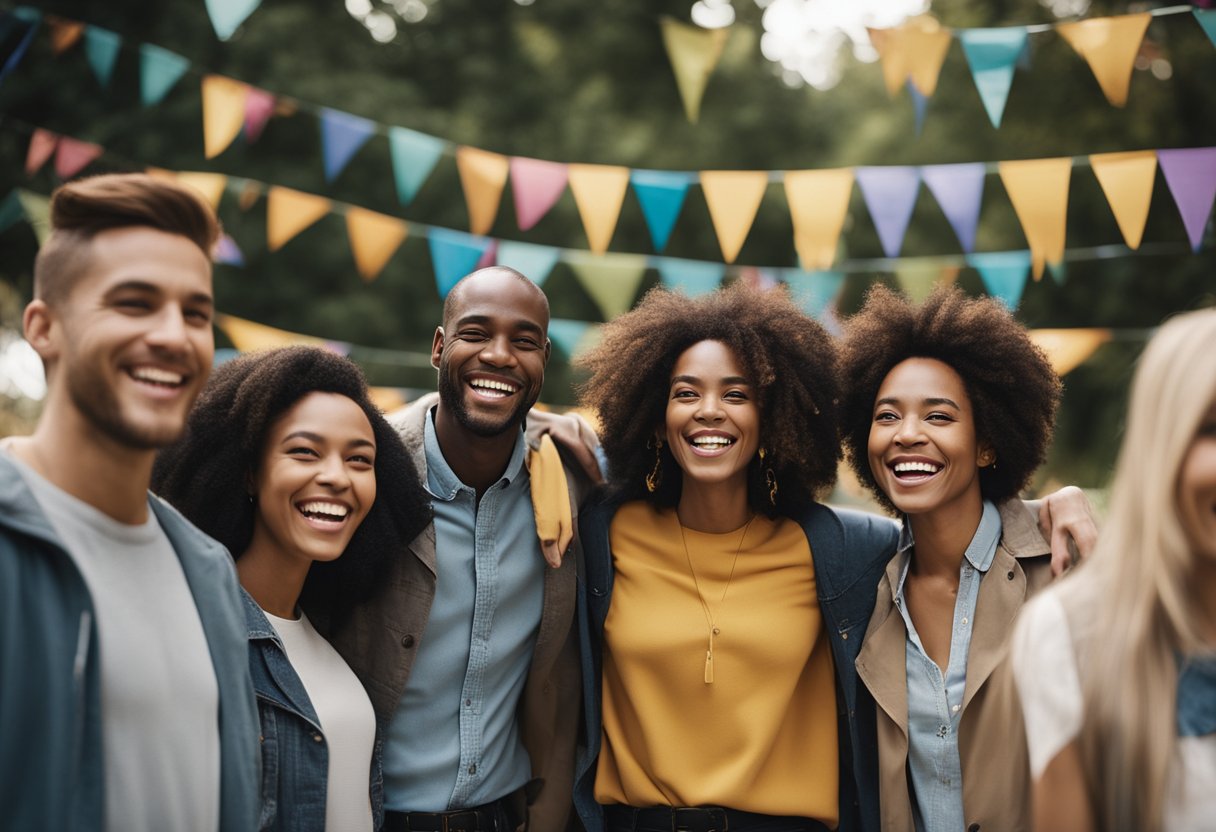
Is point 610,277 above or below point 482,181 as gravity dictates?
below

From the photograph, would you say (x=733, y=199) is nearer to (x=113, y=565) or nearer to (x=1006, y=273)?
(x=1006, y=273)

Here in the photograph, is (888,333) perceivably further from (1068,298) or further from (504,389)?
(1068,298)

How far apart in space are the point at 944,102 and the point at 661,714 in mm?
13459

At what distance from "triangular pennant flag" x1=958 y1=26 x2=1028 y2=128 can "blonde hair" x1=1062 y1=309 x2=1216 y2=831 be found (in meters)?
4.22

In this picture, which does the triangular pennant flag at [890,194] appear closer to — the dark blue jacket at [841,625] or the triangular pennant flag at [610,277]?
the triangular pennant flag at [610,277]

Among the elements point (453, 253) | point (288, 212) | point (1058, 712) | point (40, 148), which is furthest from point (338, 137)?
point (1058, 712)

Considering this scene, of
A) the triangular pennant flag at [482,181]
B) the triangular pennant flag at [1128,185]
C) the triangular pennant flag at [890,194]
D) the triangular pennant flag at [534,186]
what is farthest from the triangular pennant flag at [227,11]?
the triangular pennant flag at [1128,185]

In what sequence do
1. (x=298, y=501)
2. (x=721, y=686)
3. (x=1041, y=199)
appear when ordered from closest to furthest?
(x=298, y=501) → (x=721, y=686) → (x=1041, y=199)

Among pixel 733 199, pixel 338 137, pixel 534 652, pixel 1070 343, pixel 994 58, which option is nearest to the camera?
pixel 534 652

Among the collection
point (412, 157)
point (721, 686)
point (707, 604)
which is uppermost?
point (412, 157)

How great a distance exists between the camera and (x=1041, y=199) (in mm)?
6281

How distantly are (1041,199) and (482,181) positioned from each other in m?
3.32

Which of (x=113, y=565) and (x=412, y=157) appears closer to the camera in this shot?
(x=113, y=565)

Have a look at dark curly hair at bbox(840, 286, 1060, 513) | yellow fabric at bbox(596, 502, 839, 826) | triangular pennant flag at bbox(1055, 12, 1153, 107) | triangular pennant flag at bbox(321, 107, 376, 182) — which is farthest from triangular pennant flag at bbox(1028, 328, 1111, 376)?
triangular pennant flag at bbox(321, 107, 376, 182)
